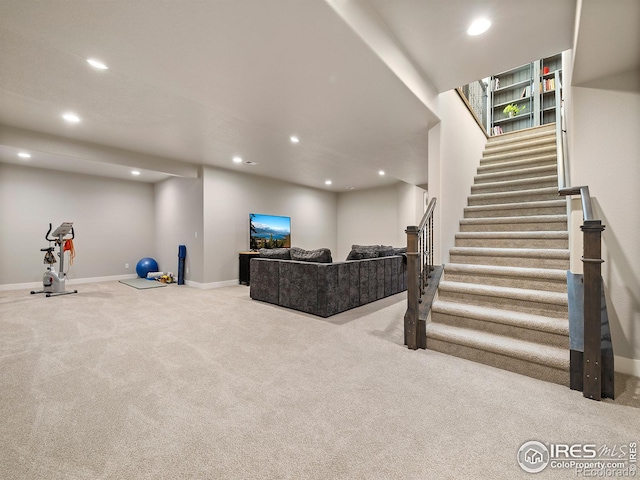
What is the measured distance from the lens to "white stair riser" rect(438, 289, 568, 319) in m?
2.48

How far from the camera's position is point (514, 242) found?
10.9ft

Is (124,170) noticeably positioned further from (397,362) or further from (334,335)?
(397,362)

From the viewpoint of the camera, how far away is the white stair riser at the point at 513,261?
9.39 ft

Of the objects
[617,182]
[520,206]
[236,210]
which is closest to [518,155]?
[520,206]

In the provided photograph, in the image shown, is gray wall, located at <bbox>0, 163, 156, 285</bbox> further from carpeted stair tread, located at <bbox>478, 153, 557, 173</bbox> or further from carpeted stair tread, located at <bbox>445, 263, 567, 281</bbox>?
carpeted stair tread, located at <bbox>478, 153, 557, 173</bbox>

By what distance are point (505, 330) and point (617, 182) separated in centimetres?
149

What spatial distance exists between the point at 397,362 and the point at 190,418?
1599mm

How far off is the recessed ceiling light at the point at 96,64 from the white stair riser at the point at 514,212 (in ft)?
14.4

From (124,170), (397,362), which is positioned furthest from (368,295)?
(124,170)

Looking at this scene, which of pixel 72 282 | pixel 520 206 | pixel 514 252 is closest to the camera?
pixel 514 252

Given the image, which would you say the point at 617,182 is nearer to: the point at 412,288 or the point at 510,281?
the point at 510,281

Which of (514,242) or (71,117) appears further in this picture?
(71,117)

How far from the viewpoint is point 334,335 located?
3096 millimetres

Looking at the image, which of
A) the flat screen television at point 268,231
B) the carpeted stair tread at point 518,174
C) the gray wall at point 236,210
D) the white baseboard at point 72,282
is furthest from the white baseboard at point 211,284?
the carpeted stair tread at point 518,174
